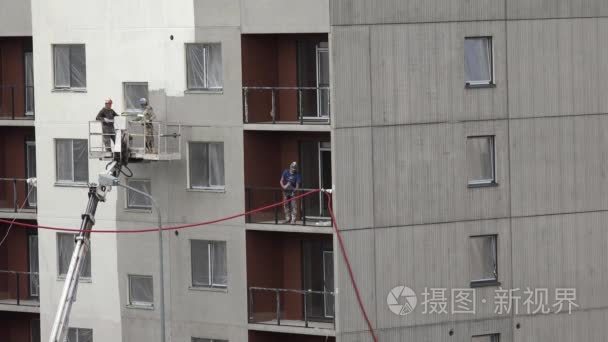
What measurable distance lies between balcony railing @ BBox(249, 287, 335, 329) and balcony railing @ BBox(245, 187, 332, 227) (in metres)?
2.17

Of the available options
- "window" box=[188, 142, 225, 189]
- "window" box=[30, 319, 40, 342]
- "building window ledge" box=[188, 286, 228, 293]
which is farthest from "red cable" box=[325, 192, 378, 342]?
"window" box=[30, 319, 40, 342]

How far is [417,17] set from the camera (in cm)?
7088

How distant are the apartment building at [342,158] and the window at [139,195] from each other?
45 millimetres

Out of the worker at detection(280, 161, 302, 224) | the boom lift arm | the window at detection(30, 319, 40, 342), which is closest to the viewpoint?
the boom lift arm

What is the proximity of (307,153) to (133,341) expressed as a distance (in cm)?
850

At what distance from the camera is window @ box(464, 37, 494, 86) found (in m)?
72.0

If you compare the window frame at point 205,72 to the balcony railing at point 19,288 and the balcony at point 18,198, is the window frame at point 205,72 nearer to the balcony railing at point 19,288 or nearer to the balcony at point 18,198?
the balcony at point 18,198

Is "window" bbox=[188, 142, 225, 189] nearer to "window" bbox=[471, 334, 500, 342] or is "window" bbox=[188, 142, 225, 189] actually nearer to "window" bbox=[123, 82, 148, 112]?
"window" bbox=[123, 82, 148, 112]

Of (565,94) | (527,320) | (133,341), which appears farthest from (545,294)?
(133,341)

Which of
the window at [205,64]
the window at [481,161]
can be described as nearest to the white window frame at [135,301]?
the window at [205,64]

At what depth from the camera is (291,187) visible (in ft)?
236

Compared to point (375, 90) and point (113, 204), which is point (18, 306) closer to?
point (113, 204)

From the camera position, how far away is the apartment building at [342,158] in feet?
232

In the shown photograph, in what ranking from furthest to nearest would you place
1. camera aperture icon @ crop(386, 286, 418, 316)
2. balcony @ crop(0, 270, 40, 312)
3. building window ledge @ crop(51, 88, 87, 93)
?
balcony @ crop(0, 270, 40, 312) → building window ledge @ crop(51, 88, 87, 93) → camera aperture icon @ crop(386, 286, 418, 316)
